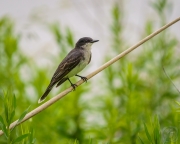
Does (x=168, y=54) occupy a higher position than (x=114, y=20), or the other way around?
(x=114, y=20)

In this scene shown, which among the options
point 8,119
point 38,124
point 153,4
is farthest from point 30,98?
point 8,119

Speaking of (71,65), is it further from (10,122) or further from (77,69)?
(10,122)

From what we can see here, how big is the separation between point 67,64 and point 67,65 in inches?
0.4

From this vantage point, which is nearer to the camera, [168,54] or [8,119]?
[8,119]

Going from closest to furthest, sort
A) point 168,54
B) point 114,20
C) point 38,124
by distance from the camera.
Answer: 1. point 38,124
2. point 168,54
3. point 114,20

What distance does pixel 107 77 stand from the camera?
305cm

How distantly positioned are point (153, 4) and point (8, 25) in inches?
45.9

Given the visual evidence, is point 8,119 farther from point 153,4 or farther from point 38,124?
point 153,4

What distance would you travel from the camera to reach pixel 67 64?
318cm

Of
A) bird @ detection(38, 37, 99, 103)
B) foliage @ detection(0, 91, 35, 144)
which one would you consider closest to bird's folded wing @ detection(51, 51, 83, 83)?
bird @ detection(38, 37, 99, 103)

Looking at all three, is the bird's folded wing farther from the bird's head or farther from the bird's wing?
the bird's head

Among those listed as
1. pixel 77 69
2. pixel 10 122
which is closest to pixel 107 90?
pixel 77 69

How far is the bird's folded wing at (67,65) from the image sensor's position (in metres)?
2.92

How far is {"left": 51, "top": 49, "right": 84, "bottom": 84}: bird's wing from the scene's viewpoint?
2912 mm
